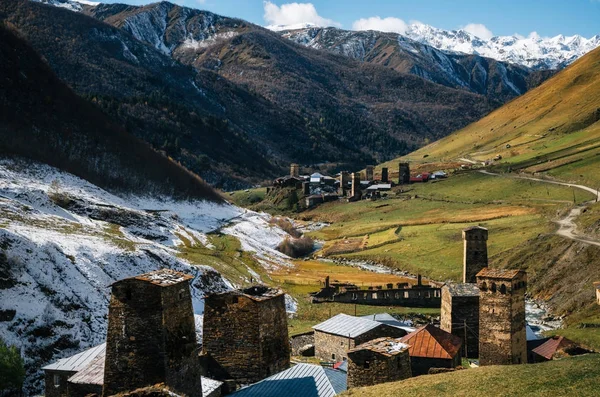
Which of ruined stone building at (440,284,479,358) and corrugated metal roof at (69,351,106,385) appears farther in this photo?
ruined stone building at (440,284,479,358)

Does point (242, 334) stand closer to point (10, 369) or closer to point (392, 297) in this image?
point (10, 369)

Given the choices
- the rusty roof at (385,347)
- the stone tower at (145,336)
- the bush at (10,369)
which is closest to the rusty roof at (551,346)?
the rusty roof at (385,347)

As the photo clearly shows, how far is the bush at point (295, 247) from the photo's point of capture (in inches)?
3733

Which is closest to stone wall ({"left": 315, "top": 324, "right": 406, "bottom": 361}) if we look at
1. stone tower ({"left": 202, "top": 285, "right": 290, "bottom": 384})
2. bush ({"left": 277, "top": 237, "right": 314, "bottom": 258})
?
stone tower ({"left": 202, "top": 285, "right": 290, "bottom": 384})

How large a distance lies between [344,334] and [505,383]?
17.1m

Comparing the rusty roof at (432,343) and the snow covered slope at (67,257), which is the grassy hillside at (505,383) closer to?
the rusty roof at (432,343)

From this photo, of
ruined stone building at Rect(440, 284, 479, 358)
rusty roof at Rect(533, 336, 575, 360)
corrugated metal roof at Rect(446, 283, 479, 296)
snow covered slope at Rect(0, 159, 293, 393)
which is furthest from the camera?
corrugated metal roof at Rect(446, 283, 479, 296)

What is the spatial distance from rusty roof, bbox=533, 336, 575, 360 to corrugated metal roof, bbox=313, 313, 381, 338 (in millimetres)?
8939

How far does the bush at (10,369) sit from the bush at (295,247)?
66595 mm

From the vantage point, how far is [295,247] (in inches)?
3816

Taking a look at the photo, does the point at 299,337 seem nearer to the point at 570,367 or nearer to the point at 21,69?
the point at 570,367

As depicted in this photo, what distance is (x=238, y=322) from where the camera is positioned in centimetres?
2195

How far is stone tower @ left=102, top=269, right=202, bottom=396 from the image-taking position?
60.4 ft

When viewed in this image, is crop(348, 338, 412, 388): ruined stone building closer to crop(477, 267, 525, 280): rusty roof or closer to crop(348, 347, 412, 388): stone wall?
crop(348, 347, 412, 388): stone wall
